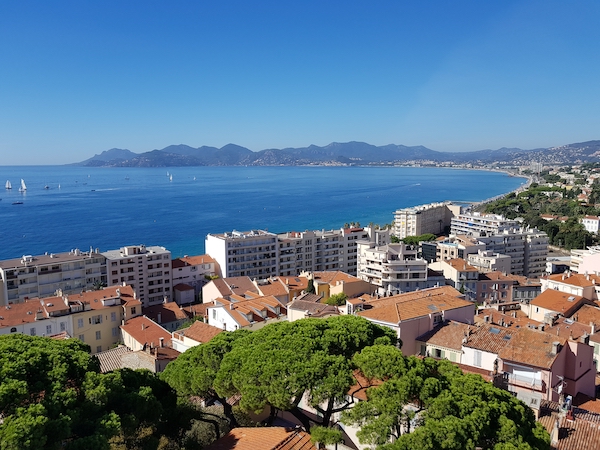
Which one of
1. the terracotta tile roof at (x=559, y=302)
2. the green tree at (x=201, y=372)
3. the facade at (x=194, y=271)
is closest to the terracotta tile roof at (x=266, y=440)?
the green tree at (x=201, y=372)

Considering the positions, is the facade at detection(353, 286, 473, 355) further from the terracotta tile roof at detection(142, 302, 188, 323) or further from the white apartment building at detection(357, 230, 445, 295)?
the white apartment building at detection(357, 230, 445, 295)

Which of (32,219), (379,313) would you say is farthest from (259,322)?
(32,219)

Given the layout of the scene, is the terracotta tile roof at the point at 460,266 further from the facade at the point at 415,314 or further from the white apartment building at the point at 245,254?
the facade at the point at 415,314

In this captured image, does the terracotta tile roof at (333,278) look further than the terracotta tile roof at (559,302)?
Yes

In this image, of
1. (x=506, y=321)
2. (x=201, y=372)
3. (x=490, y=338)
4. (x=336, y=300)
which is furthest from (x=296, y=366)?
(x=336, y=300)

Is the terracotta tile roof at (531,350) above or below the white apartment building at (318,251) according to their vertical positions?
above

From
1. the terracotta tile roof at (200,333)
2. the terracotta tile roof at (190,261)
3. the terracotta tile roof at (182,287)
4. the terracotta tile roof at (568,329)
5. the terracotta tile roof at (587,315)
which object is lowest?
the terracotta tile roof at (182,287)

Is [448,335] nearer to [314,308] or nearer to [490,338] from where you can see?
[490,338]
